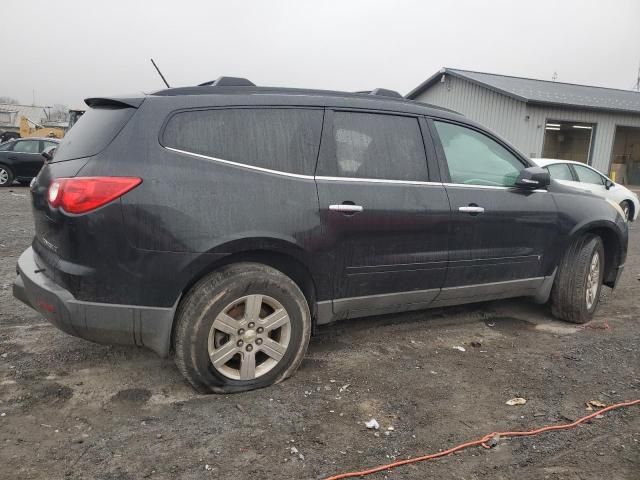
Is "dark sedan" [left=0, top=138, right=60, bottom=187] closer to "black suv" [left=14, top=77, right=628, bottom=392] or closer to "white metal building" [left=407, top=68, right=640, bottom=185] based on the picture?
"black suv" [left=14, top=77, right=628, bottom=392]

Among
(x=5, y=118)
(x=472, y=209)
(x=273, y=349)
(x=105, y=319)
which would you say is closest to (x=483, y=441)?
(x=273, y=349)

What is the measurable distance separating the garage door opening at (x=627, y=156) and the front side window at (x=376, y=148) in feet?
81.3

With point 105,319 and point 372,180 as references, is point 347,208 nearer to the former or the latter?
point 372,180

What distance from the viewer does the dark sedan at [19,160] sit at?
14641 mm

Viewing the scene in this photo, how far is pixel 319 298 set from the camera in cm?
331

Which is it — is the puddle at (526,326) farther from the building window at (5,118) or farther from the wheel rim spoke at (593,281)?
the building window at (5,118)

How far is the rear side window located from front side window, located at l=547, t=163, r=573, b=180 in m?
7.87

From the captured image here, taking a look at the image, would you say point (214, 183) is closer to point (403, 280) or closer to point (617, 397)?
point (403, 280)

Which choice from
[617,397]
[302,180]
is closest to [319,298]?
[302,180]

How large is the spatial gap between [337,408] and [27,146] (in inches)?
592

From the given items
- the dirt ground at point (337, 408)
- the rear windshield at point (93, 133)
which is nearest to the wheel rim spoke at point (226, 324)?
the dirt ground at point (337, 408)

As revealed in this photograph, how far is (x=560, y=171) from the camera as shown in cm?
1005

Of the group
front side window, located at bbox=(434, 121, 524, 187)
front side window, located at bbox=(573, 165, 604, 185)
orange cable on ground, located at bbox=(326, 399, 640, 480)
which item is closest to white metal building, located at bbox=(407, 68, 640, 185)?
front side window, located at bbox=(573, 165, 604, 185)

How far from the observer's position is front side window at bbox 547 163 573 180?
32.3 ft
